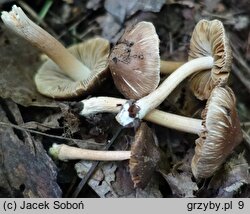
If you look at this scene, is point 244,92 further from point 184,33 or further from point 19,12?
point 19,12

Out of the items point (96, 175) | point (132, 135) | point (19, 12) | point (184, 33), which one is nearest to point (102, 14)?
point (184, 33)

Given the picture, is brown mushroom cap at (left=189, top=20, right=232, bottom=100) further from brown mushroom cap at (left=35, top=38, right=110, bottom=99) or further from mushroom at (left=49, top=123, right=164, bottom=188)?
brown mushroom cap at (left=35, top=38, right=110, bottom=99)

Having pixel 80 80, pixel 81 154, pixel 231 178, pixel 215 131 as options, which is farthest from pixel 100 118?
pixel 231 178

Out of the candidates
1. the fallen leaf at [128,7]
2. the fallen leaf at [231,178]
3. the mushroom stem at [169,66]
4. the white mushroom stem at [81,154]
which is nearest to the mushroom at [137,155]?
the white mushroom stem at [81,154]

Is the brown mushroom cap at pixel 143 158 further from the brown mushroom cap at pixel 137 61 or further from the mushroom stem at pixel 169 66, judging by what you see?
the mushroom stem at pixel 169 66

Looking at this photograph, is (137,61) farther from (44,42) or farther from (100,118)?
(44,42)

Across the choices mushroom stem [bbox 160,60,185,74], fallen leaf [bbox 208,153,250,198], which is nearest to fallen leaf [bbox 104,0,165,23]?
mushroom stem [bbox 160,60,185,74]
